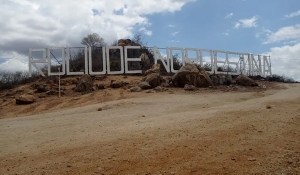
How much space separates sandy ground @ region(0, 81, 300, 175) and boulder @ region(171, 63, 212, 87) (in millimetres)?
7224

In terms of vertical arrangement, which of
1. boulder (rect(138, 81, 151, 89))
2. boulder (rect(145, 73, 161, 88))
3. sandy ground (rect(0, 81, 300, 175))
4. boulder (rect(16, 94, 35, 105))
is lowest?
sandy ground (rect(0, 81, 300, 175))

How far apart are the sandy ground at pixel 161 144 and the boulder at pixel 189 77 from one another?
722cm

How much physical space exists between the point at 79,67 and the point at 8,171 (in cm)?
1667

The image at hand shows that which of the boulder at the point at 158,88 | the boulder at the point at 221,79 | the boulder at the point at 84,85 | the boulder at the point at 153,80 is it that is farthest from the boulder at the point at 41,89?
the boulder at the point at 221,79

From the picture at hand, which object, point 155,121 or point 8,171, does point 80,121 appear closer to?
point 155,121

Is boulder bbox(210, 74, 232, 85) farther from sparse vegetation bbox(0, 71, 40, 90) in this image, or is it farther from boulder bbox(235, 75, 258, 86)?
sparse vegetation bbox(0, 71, 40, 90)

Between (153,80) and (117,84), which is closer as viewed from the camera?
(153,80)

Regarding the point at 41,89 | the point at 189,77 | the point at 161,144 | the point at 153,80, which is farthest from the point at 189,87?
the point at 161,144

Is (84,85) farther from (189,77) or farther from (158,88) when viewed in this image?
(189,77)

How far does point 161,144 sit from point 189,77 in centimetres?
1113

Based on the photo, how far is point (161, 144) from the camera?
19.9 feet

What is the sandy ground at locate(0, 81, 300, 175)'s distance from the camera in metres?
4.91

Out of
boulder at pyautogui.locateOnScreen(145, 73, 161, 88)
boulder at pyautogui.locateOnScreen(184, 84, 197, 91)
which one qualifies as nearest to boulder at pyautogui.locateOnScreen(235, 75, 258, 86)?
boulder at pyautogui.locateOnScreen(184, 84, 197, 91)

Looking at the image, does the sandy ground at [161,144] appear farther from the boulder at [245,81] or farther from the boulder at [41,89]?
the boulder at [245,81]
